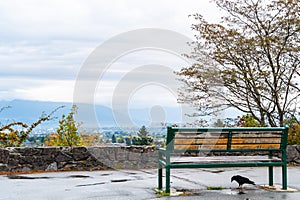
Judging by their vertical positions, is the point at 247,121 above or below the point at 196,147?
above

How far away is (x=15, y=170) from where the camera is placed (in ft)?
36.4

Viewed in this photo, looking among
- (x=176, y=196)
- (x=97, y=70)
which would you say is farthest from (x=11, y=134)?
(x=176, y=196)

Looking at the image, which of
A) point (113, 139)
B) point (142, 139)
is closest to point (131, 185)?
point (113, 139)

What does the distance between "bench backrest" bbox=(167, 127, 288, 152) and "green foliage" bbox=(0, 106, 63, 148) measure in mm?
5811

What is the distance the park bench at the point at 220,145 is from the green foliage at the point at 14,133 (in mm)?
5274

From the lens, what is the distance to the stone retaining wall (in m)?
11.1

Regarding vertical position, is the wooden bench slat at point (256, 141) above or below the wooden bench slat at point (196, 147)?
above

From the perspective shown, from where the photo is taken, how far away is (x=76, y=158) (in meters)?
11.7

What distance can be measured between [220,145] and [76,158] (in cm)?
453

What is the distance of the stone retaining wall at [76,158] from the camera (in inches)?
438

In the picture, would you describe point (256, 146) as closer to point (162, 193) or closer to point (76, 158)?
point (162, 193)

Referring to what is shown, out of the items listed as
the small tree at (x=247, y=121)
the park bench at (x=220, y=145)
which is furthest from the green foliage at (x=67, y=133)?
the small tree at (x=247, y=121)

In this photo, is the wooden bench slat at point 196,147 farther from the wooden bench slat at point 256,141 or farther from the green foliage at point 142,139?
the green foliage at point 142,139

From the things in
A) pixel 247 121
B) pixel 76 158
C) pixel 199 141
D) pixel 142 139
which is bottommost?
pixel 76 158
